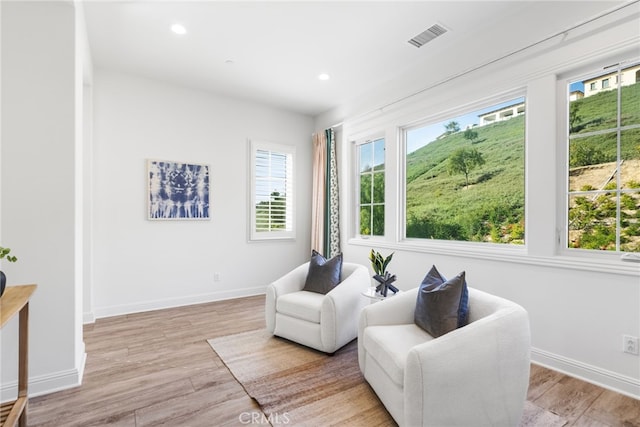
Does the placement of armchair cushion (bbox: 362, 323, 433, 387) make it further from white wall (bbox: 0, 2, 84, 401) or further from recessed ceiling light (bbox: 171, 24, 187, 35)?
recessed ceiling light (bbox: 171, 24, 187, 35)

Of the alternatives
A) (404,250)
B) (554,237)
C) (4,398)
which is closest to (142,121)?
(4,398)

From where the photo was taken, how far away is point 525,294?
8.48ft

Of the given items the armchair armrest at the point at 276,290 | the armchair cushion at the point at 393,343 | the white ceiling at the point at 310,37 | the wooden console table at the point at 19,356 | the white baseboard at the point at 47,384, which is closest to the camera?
the wooden console table at the point at 19,356

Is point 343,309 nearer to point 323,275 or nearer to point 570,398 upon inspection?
point 323,275

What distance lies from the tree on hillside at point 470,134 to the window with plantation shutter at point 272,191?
266 centimetres

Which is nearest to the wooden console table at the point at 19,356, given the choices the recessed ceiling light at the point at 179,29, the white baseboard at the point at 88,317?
the white baseboard at the point at 88,317

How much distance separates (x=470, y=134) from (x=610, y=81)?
112 centimetres

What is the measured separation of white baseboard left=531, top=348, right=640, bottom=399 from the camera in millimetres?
2062

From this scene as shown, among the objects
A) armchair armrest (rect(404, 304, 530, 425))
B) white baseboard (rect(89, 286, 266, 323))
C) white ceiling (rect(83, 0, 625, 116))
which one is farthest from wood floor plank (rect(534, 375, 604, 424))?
white baseboard (rect(89, 286, 266, 323))

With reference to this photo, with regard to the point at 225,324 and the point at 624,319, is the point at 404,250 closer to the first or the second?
the point at 624,319

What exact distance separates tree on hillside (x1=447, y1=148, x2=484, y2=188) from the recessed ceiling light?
116 inches

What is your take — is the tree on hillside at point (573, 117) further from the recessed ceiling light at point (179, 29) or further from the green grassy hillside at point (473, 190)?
the recessed ceiling light at point (179, 29)

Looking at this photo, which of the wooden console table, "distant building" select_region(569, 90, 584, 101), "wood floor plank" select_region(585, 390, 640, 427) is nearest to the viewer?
the wooden console table

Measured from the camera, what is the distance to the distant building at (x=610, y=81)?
2.18 metres
